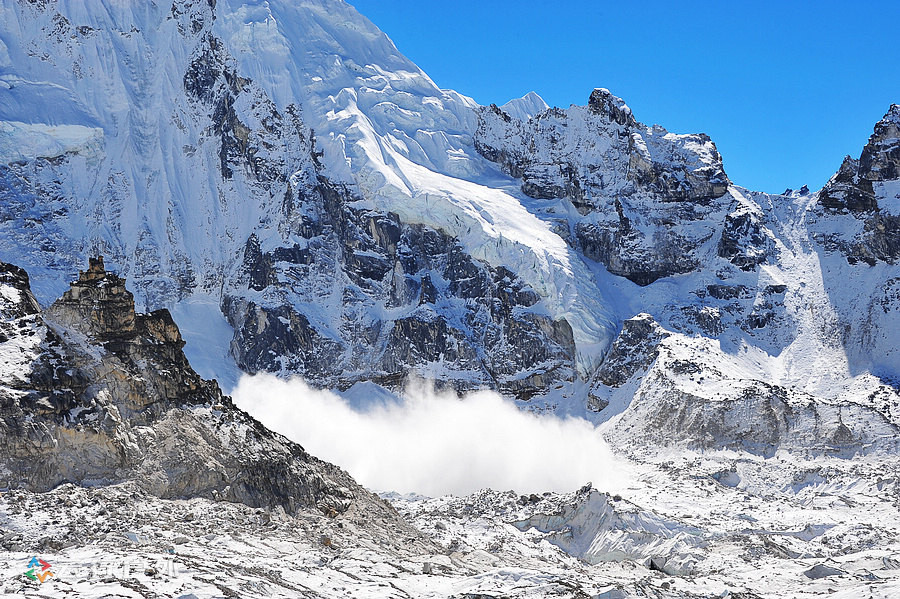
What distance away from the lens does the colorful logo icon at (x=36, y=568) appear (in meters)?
50.3

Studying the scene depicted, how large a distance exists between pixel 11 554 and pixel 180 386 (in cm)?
2086

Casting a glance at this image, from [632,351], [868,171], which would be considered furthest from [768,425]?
[868,171]

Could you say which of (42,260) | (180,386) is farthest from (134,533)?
(42,260)

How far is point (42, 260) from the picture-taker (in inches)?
7564

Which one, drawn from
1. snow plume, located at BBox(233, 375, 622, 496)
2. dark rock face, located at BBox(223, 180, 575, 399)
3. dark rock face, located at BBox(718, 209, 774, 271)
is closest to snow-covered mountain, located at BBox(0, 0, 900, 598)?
dark rock face, located at BBox(223, 180, 575, 399)

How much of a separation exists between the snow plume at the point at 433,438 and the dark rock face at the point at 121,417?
71587 millimetres

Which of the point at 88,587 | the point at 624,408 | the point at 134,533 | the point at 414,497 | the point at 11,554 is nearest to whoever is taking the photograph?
the point at 88,587

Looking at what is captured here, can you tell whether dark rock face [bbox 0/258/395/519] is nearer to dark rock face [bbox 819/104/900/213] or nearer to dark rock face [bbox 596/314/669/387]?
dark rock face [bbox 596/314/669/387]

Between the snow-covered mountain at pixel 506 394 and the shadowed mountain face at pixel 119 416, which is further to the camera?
the shadowed mountain face at pixel 119 416

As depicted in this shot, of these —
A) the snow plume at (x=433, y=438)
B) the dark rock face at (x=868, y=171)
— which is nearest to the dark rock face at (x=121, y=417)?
the snow plume at (x=433, y=438)

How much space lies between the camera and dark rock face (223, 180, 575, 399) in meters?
187

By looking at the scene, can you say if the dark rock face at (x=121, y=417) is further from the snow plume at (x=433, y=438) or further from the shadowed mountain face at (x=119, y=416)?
the snow plume at (x=433, y=438)

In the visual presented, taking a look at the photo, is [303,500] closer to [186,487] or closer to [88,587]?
[186,487]

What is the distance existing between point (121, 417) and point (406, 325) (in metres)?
122
